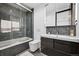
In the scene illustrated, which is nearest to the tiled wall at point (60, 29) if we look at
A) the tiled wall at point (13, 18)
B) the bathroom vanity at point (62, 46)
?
the bathroom vanity at point (62, 46)

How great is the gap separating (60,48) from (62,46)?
4.0 inches

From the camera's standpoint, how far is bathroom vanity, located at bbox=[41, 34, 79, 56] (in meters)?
1.42

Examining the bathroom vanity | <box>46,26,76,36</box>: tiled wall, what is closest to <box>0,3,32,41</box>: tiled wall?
<box>46,26,76,36</box>: tiled wall

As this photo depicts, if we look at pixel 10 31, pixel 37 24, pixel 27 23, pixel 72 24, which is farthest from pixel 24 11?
pixel 72 24

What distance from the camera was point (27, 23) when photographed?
3797 millimetres

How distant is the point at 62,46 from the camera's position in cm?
168

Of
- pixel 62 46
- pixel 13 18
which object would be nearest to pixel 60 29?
pixel 62 46

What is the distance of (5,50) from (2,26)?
48.3 inches

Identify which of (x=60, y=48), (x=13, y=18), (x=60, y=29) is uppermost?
(x=13, y=18)

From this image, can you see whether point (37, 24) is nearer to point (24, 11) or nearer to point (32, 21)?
point (32, 21)

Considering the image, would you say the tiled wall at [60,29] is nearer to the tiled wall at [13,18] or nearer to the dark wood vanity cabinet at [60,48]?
the dark wood vanity cabinet at [60,48]

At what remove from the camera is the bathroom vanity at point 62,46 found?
1.42 metres

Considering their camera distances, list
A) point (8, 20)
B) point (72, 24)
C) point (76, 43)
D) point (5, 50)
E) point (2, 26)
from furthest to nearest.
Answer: point (8, 20), point (2, 26), point (72, 24), point (5, 50), point (76, 43)

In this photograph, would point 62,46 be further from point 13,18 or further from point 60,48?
point 13,18
